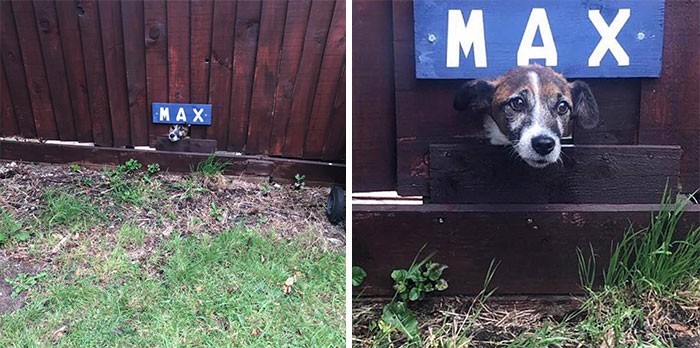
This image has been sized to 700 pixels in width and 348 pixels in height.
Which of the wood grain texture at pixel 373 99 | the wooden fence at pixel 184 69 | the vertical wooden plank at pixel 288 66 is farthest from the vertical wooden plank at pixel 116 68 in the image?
the wood grain texture at pixel 373 99

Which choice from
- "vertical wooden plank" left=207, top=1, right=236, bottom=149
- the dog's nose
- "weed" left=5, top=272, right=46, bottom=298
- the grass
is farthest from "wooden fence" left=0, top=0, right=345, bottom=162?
the dog's nose

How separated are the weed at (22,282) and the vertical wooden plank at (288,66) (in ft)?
3.80

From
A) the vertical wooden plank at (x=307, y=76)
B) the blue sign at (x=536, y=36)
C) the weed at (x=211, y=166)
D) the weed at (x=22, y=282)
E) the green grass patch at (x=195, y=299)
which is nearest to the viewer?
the blue sign at (x=536, y=36)

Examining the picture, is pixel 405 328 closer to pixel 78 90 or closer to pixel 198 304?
pixel 198 304

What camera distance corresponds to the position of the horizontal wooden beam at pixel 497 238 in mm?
1768

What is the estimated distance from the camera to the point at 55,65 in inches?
120

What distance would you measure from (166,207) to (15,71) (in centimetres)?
104

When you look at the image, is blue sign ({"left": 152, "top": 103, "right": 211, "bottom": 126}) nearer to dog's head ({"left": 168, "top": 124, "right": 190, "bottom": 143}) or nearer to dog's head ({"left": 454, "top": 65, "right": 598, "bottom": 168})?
dog's head ({"left": 168, "top": 124, "right": 190, "bottom": 143})

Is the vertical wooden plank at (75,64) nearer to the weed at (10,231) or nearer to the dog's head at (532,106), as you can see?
the weed at (10,231)

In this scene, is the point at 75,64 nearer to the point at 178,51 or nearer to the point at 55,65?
the point at 55,65

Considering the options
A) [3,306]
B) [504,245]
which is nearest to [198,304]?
[3,306]

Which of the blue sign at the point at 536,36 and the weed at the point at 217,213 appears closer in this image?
the blue sign at the point at 536,36

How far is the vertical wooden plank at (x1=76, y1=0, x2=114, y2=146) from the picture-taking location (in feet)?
9.79

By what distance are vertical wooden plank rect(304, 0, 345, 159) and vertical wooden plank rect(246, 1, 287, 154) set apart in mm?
199
